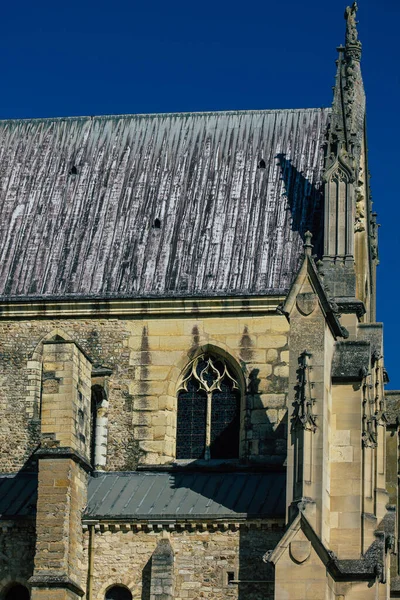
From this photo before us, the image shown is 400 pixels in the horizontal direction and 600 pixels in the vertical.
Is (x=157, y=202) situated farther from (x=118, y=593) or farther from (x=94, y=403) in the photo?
(x=118, y=593)

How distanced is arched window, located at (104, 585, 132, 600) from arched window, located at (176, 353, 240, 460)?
4175 millimetres

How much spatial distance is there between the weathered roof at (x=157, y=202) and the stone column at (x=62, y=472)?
384cm

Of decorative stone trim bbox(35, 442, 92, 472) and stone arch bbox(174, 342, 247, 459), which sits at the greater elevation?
stone arch bbox(174, 342, 247, 459)

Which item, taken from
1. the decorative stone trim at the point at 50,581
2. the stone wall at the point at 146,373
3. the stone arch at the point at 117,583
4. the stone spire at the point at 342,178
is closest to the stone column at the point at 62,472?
the decorative stone trim at the point at 50,581

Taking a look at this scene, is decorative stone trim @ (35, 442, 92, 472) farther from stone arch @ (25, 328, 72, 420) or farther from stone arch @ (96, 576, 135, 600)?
stone arch @ (25, 328, 72, 420)

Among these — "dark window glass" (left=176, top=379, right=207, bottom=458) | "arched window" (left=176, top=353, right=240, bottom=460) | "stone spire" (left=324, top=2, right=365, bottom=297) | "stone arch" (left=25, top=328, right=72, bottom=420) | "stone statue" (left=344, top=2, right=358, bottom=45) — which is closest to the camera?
"stone spire" (left=324, top=2, right=365, bottom=297)

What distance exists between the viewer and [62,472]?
1395 inches

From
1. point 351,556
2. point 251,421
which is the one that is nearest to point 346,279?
point 251,421

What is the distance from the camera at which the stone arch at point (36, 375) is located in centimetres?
3916

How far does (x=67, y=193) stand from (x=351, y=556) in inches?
513

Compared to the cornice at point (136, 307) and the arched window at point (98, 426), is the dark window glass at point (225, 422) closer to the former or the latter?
the cornice at point (136, 307)

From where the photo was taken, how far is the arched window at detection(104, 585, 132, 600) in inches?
1398

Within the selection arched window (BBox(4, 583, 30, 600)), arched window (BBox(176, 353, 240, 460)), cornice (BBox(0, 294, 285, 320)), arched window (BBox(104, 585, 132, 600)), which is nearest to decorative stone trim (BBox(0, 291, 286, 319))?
cornice (BBox(0, 294, 285, 320))

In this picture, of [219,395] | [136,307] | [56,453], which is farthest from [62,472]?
[136,307]
